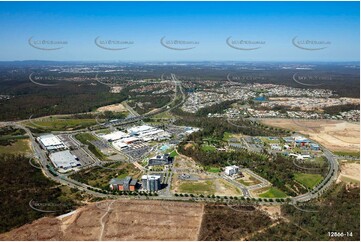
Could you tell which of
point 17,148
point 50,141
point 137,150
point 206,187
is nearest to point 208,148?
point 137,150

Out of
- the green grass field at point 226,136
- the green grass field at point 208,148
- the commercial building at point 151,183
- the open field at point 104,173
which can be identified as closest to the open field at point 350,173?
the green grass field at point 208,148

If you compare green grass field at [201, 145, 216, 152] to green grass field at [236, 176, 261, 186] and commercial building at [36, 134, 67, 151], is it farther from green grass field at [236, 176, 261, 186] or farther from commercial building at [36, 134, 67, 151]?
commercial building at [36, 134, 67, 151]

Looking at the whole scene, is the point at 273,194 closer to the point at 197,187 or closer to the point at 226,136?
the point at 197,187

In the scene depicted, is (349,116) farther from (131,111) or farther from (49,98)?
(49,98)

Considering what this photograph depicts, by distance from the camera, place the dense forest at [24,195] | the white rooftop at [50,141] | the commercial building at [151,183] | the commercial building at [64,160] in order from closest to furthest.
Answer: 1. the dense forest at [24,195]
2. the commercial building at [151,183]
3. the commercial building at [64,160]
4. the white rooftop at [50,141]

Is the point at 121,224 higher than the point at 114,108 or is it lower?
lower

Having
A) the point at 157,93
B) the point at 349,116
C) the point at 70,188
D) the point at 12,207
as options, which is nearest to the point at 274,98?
the point at 349,116

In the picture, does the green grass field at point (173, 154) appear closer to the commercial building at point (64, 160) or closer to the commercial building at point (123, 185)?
the commercial building at point (123, 185)
